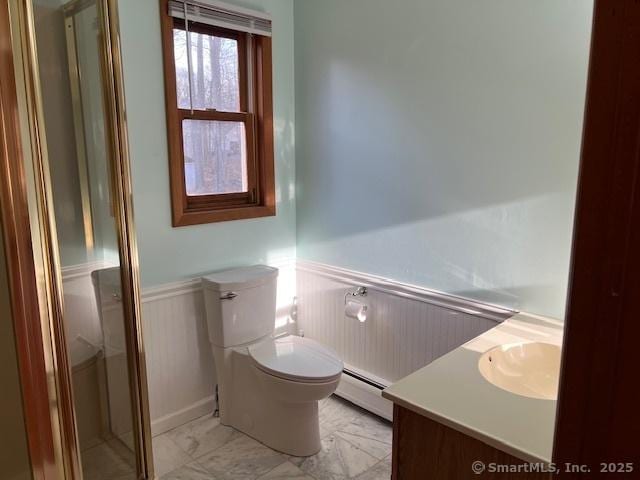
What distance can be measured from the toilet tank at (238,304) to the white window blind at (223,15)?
131cm

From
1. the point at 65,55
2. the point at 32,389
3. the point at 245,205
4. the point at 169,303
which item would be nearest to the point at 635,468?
the point at 32,389

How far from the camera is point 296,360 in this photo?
7.54 feet

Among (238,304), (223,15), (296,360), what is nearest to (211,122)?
(223,15)

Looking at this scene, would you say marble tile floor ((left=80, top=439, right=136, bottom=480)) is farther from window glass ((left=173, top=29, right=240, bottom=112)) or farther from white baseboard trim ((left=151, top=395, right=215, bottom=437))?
window glass ((left=173, top=29, right=240, bottom=112))

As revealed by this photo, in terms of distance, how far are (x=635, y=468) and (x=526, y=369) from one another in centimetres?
127

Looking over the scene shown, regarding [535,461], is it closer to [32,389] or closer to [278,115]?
[32,389]

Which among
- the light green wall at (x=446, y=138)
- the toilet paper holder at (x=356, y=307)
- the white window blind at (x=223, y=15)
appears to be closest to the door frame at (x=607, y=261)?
the light green wall at (x=446, y=138)

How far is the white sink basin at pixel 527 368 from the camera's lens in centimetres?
162

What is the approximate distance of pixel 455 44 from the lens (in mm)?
2070

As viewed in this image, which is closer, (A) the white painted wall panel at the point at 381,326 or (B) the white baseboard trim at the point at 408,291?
(B) the white baseboard trim at the point at 408,291

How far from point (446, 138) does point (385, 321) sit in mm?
994

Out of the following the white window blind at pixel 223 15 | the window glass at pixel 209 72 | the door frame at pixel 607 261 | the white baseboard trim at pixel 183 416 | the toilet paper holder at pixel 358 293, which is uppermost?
the white window blind at pixel 223 15

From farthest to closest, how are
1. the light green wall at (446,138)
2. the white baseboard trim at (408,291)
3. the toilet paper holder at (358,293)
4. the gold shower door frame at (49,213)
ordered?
the toilet paper holder at (358,293) → the white baseboard trim at (408,291) → the light green wall at (446,138) → the gold shower door frame at (49,213)

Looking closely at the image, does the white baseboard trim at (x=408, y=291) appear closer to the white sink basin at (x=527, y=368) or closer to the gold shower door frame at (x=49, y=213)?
the white sink basin at (x=527, y=368)
